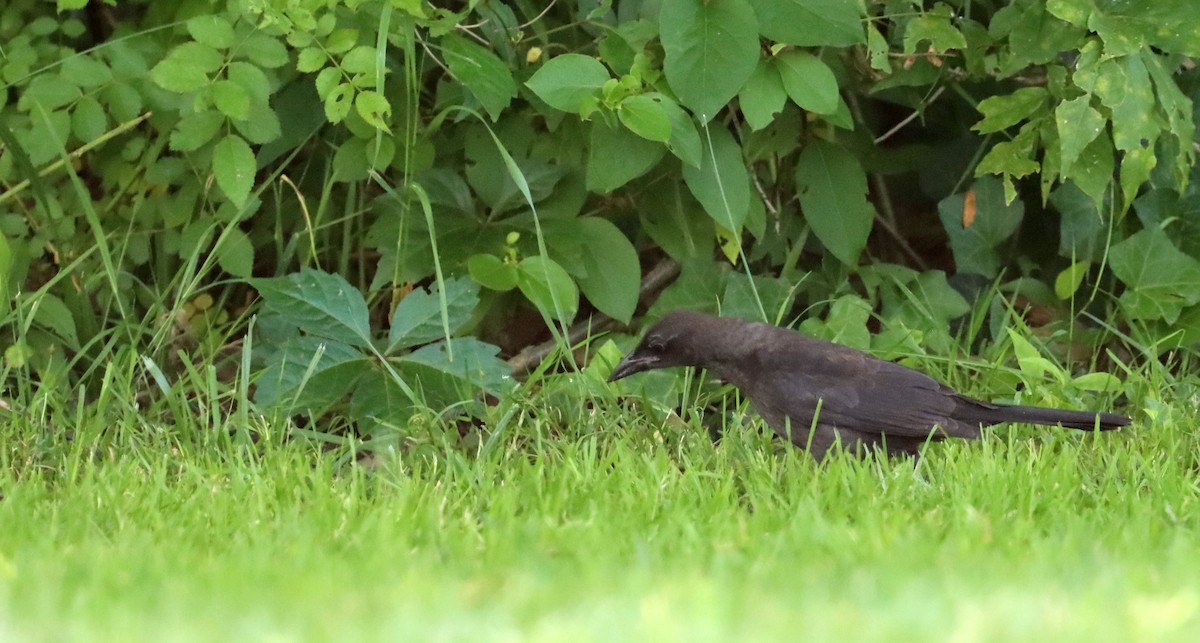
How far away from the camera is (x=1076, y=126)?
162 inches

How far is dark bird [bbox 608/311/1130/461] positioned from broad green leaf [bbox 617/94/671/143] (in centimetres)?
63

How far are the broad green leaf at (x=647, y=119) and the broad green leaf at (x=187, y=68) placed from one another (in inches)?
43.3

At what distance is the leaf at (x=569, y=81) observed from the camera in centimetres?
420

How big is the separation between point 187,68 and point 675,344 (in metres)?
1.54

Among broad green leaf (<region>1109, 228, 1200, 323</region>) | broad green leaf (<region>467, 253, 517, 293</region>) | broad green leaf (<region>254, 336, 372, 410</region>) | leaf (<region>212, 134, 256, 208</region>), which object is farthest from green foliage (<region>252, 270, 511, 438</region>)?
broad green leaf (<region>1109, 228, 1200, 323</region>)

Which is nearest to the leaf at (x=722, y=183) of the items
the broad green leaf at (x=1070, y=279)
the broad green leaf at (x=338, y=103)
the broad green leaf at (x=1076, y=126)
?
the broad green leaf at (x=1076, y=126)

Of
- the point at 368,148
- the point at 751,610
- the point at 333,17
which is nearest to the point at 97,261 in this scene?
the point at 368,148

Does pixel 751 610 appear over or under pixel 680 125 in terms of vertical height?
under

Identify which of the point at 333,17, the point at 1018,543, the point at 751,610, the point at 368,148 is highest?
the point at 333,17

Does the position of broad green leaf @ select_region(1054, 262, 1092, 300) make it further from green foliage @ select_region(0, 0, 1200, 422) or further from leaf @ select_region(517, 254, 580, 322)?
leaf @ select_region(517, 254, 580, 322)

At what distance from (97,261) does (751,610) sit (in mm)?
3427

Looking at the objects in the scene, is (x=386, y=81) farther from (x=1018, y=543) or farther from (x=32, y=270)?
(x=1018, y=543)

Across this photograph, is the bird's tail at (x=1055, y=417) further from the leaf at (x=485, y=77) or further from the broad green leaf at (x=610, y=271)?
the leaf at (x=485, y=77)

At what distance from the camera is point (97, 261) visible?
5.13 meters
